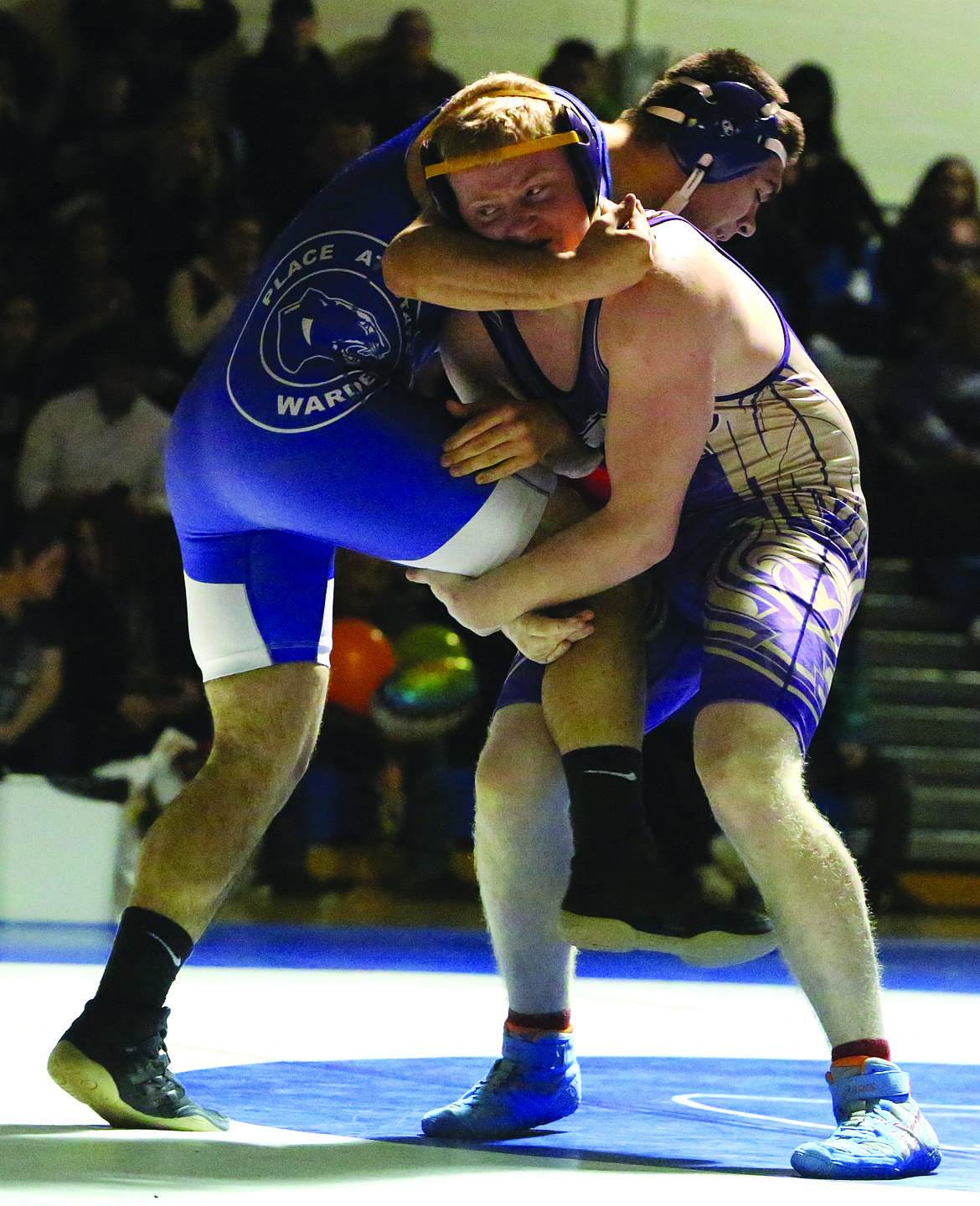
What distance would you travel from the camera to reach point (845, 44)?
30.6 feet

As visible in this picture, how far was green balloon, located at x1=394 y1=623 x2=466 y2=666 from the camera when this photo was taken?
5742 millimetres

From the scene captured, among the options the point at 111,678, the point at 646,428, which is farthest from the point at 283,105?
the point at 646,428

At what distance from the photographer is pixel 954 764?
7430mm

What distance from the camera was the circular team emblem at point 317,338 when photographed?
2.23 m

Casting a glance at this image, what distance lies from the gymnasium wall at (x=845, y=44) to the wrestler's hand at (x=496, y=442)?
696 centimetres

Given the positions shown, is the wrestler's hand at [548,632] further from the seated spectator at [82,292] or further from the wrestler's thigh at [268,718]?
the seated spectator at [82,292]

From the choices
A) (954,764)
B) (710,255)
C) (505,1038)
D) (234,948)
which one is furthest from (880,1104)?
(954,764)

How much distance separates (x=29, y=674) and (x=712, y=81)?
149 inches

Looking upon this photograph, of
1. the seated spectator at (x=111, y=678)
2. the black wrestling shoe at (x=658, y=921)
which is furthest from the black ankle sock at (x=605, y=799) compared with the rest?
the seated spectator at (x=111, y=678)

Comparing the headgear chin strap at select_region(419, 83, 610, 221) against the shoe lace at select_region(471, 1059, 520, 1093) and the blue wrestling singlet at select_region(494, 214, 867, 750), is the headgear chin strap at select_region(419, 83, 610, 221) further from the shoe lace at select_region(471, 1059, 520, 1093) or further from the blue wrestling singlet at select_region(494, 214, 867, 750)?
the shoe lace at select_region(471, 1059, 520, 1093)

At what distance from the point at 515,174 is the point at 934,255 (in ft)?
20.8

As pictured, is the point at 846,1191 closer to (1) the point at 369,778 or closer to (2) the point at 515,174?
(2) the point at 515,174

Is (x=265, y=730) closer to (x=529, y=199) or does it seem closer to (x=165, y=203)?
(x=529, y=199)

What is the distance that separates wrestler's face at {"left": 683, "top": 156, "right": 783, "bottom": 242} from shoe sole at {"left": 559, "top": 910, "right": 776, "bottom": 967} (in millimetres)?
1027
